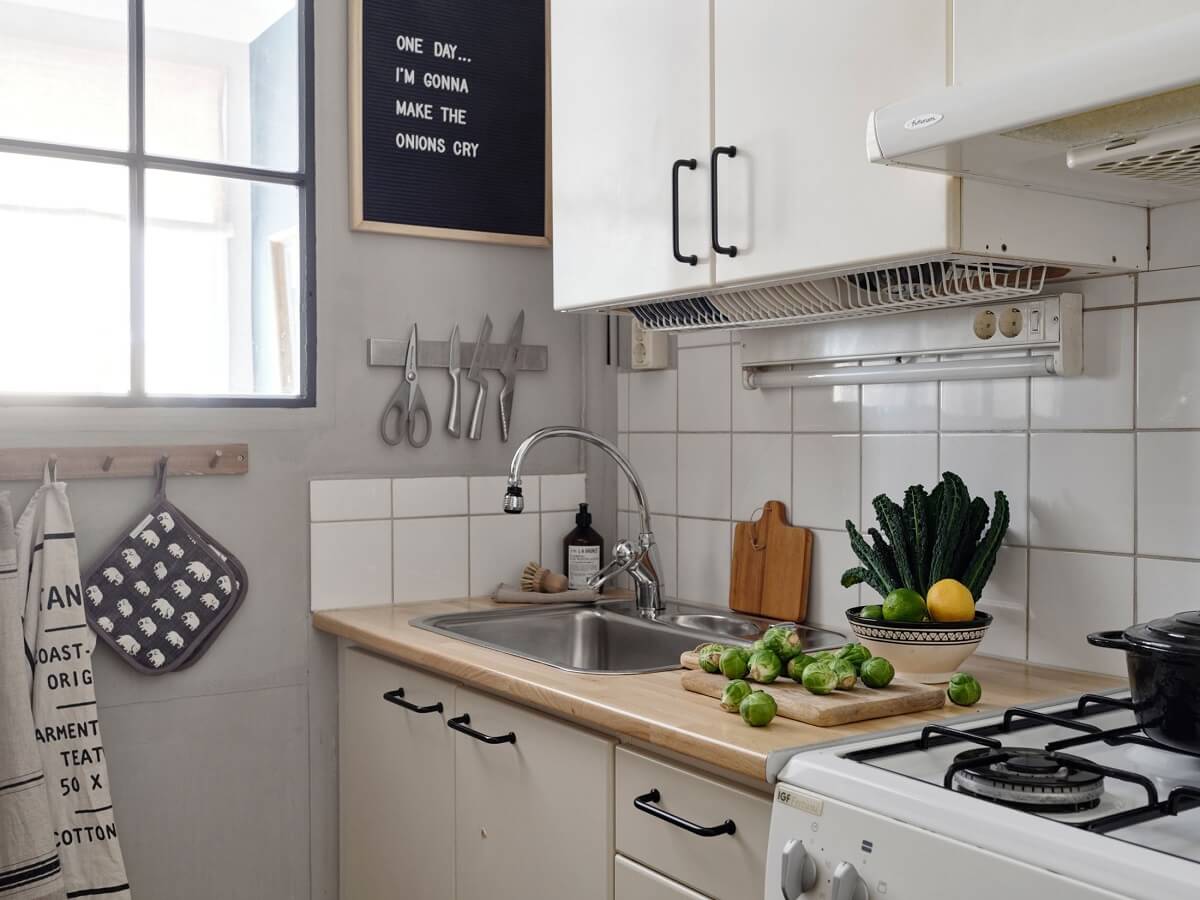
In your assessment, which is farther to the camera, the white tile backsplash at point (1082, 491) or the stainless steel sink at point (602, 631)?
the stainless steel sink at point (602, 631)

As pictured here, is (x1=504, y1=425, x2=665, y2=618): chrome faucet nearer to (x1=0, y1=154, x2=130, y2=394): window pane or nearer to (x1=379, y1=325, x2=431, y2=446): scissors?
(x1=379, y1=325, x2=431, y2=446): scissors

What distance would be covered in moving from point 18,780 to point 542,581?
1069 millimetres

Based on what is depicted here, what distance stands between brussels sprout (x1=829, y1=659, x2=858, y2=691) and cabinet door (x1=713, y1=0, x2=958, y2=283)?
1.73 ft

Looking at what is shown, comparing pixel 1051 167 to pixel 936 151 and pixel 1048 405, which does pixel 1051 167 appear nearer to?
pixel 936 151

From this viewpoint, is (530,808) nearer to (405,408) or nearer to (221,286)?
(405,408)

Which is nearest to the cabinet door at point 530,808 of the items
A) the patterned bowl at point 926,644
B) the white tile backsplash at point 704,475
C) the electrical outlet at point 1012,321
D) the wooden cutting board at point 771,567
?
the patterned bowl at point 926,644

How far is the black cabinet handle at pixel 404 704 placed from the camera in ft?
6.70

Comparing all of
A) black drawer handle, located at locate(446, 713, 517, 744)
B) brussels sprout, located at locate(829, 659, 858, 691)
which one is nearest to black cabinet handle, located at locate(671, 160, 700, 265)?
brussels sprout, located at locate(829, 659, 858, 691)

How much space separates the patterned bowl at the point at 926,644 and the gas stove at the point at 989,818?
9.1 inches

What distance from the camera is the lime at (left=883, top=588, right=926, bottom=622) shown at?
166 centimetres

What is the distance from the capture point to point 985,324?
1813 millimetres

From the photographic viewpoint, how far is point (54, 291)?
88.8 inches

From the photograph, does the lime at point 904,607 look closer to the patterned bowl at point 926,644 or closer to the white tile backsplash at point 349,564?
the patterned bowl at point 926,644

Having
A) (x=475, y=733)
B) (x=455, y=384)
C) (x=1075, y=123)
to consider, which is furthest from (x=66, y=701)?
(x=1075, y=123)
